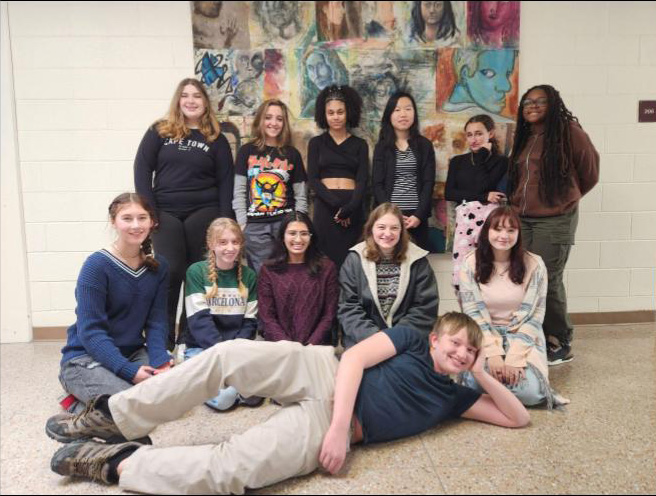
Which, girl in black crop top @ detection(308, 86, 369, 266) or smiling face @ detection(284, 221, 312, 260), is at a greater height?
girl in black crop top @ detection(308, 86, 369, 266)

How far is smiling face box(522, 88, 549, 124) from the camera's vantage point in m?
2.69

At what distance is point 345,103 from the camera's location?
2.83m

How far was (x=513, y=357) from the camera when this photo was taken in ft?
7.05

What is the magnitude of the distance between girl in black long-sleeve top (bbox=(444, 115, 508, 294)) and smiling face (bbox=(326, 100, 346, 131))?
69 centimetres

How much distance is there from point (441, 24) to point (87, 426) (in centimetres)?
263

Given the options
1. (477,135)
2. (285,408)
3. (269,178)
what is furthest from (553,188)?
(285,408)

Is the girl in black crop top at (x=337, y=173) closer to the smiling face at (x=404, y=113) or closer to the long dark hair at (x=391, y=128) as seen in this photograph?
the long dark hair at (x=391, y=128)

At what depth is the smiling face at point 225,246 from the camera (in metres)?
2.35

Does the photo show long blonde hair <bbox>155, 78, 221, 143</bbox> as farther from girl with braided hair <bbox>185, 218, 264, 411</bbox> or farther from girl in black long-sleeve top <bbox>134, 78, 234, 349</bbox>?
girl with braided hair <bbox>185, 218, 264, 411</bbox>

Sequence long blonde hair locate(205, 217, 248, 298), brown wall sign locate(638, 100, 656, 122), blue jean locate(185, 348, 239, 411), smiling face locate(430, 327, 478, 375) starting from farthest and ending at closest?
brown wall sign locate(638, 100, 656, 122), long blonde hair locate(205, 217, 248, 298), blue jean locate(185, 348, 239, 411), smiling face locate(430, 327, 478, 375)

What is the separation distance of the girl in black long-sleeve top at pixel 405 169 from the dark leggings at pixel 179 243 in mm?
936

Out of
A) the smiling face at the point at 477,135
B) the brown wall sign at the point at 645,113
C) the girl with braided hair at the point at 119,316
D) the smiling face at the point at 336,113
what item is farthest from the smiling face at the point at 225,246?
the brown wall sign at the point at 645,113

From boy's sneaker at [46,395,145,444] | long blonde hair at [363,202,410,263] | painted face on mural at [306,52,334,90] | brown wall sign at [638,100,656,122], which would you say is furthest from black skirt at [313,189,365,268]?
brown wall sign at [638,100,656,122]

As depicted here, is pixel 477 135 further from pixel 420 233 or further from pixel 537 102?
pixel 420 233
